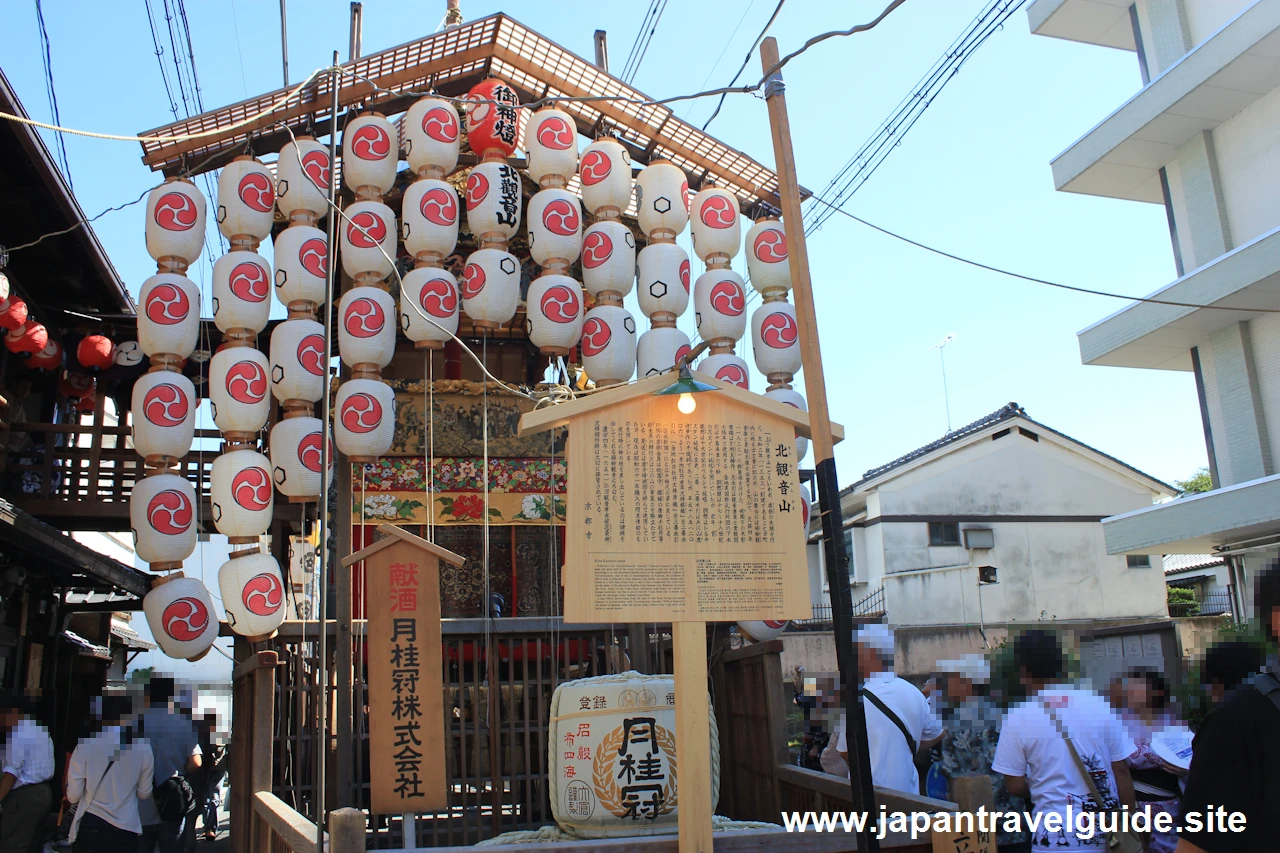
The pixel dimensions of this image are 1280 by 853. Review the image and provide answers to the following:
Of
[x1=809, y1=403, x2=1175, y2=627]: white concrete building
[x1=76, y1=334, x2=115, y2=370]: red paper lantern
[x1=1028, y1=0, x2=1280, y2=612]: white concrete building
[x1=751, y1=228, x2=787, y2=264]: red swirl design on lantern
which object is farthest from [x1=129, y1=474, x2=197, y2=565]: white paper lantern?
[x1=809, y1=403, x2=1175, y2=627]: white concrete building

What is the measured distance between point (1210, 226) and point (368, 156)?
42.4 feet

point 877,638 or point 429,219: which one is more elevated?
point 429,219

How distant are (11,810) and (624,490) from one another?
16.2ft

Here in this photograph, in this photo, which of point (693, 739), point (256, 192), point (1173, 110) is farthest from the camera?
point (1173, 110)

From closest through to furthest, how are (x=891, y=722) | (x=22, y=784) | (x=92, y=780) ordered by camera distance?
1. (x=891, y=722)
2. (x=22, y=784)
3. (x=92, y=780)

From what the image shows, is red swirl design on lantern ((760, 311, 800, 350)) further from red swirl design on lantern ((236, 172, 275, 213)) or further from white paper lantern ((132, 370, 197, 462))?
white paper lantern ((132, 370, 197, 462))

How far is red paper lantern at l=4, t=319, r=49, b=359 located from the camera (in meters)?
10.2

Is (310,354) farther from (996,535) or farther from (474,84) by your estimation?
(996,535)

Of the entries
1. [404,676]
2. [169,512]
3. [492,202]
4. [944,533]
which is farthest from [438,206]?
[944,533]

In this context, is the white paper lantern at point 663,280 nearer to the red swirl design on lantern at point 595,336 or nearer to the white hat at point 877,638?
the red swirl design on lantern at point 595,336

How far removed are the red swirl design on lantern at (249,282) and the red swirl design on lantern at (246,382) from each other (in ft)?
2.20

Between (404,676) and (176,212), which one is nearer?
(404,676)

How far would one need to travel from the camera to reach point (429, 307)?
9016 mm

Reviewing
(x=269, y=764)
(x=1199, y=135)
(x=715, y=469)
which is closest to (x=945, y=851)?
(x=715, y=469)
